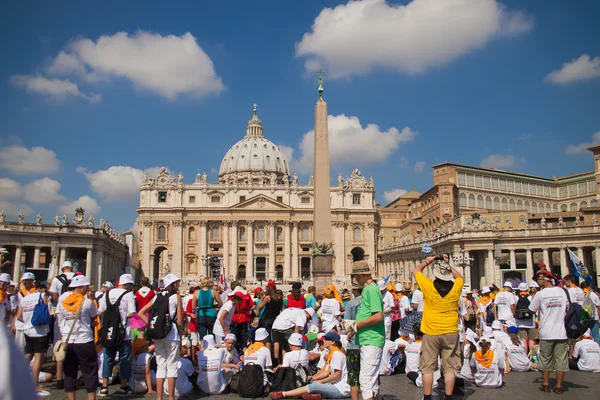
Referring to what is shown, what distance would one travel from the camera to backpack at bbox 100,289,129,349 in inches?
323

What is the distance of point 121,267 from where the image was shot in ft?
237

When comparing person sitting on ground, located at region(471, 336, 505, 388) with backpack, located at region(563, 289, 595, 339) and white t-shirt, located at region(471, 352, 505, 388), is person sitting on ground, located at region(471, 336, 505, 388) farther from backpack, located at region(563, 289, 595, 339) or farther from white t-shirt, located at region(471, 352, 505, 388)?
backpack, located at region(563, 289, 595, 339)

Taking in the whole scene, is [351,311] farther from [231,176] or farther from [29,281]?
[231,176]

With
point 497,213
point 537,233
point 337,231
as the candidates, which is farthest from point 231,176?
point 537,233

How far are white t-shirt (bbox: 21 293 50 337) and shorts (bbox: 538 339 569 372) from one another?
812 centimetres

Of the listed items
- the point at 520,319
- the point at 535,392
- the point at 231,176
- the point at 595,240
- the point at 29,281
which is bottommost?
the point at 535,392

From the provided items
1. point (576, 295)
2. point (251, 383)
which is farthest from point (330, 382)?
point (576, 295)

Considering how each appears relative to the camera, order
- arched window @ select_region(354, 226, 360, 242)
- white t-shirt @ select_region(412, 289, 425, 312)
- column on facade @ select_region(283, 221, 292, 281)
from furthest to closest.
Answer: arched window @ select_region(354, 226, 360, 242) < column on facade @ select_region(283, 221, 292, 281) < white t-shirt @ select_region(412, 289, 425, 312)

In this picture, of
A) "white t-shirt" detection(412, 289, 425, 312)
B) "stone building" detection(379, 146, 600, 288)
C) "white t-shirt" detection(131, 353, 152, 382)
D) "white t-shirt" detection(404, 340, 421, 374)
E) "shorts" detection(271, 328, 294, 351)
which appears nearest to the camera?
"white t-shirt" detection(131, 353, 152, 382)

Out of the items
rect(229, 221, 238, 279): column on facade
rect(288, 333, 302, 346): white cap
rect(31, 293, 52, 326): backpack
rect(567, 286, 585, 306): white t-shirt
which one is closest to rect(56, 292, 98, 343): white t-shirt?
rect(31, 293, 52, 326): backpack

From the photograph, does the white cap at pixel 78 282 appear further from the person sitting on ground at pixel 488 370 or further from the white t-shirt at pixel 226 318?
the person sitting on ground at pixel 488 370

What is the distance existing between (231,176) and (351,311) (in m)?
103

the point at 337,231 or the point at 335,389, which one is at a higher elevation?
the point at 337,231

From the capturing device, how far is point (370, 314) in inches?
254
